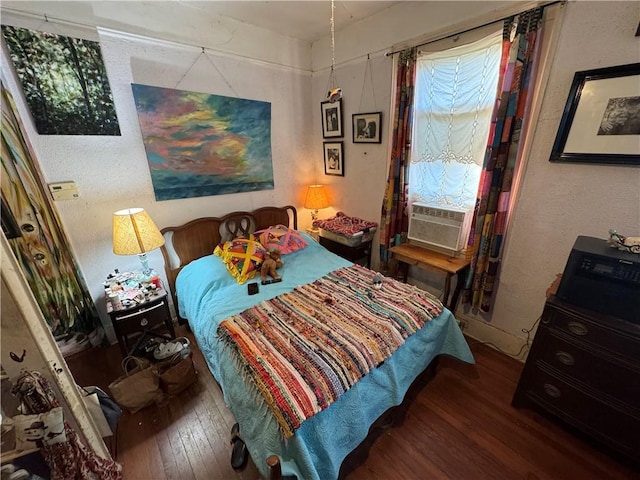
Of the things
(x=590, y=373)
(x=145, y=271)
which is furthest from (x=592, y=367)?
(x=145, y=271)

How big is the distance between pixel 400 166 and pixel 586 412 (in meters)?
1.97

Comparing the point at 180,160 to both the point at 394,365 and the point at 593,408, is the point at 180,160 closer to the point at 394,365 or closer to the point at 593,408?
the point at 394,365

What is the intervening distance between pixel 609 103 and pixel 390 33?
63.1 inches

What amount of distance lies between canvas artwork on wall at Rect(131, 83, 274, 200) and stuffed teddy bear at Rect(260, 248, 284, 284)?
873mm

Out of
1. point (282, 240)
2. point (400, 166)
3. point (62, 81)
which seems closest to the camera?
point (62, 81)

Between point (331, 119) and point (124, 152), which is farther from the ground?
point (331, 119)

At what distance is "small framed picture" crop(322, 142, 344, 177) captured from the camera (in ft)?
9.37

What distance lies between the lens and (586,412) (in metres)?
1.38

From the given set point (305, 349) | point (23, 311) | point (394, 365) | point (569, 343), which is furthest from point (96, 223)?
point (569, 343)

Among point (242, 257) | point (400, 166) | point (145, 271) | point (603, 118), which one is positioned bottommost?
point (145, 271)

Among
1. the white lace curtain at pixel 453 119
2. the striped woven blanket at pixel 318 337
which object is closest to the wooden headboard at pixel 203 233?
the striped woven blanket at pixel 318 337

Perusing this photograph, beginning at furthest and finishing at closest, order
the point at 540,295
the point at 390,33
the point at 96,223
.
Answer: the point at 390,33
the point at 96,223
the point at 540,295

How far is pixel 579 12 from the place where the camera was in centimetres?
140

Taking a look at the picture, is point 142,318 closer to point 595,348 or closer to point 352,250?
point 352,250
